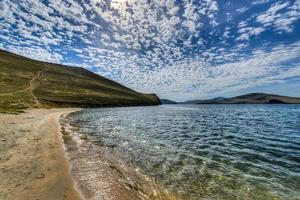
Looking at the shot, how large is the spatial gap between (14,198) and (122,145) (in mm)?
14726

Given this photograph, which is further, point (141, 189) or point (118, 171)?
point (118, 171)

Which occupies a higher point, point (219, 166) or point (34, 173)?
point (34, 173)

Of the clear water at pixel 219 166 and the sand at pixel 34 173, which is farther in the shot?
the clear water at pixel 219 166

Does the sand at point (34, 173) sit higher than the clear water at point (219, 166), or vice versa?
the sand at point (34, 173)

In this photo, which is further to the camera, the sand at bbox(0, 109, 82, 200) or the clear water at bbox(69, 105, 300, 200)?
the clear water at bbox(69, 105, 300, 200)

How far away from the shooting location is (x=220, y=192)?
11820mm

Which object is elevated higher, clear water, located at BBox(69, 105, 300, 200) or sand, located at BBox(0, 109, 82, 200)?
sand, located at BBox(0, 109, 82, 200)

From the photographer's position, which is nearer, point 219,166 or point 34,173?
point 34,173

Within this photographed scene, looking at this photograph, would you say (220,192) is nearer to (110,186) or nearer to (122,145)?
(110,186)

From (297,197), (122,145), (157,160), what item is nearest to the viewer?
(297,197)

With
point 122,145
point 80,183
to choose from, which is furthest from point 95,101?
point 80,183

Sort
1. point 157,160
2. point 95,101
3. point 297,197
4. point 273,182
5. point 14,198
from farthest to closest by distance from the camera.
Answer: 1. point 95,101
2. point 157,160
3. point 273,182
4. point 297,197
5. point 14,198

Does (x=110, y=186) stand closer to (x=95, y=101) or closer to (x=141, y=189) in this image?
(x=141, y=189)

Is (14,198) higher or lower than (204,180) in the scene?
higher
